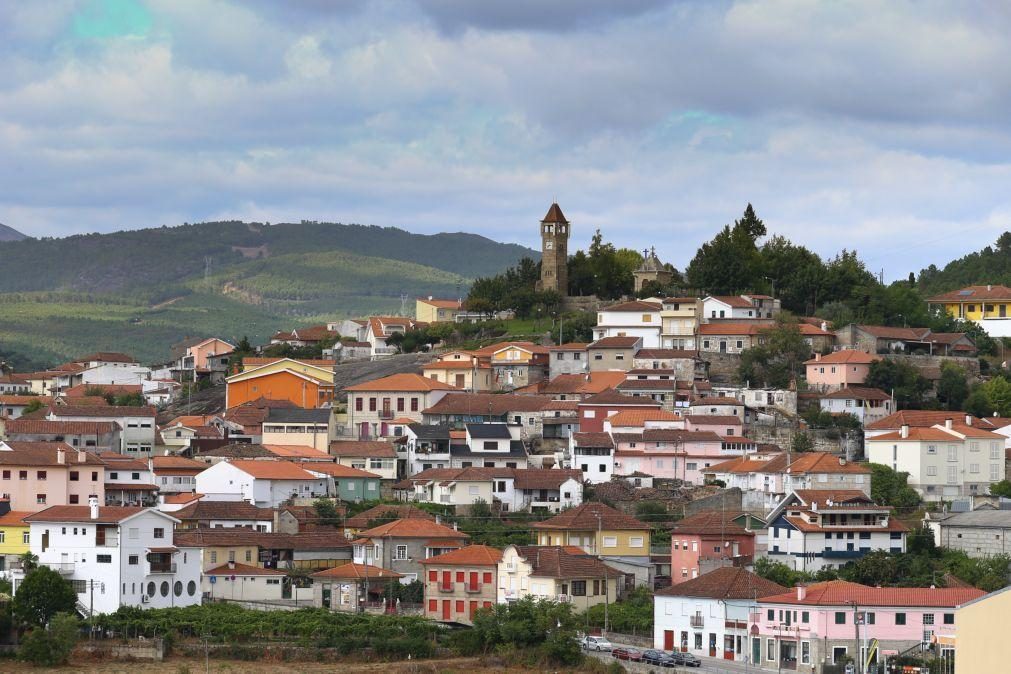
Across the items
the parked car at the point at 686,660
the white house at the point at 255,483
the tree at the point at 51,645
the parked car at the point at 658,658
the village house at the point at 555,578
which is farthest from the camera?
the white house at the point at 255,483

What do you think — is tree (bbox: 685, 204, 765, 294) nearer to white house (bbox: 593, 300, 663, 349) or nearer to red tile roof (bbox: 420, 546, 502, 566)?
white house (bbox: 593, 300, 663, 349)

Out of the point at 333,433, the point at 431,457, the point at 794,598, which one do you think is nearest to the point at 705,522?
→ the point at 794,598

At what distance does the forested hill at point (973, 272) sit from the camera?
118 meters

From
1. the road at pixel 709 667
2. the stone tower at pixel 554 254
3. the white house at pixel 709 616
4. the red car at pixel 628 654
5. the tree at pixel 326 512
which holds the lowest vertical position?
the road at pixel 709 667

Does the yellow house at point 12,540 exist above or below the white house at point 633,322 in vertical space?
below

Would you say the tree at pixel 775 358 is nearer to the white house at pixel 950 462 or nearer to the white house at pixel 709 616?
the white house at pixel 950 462

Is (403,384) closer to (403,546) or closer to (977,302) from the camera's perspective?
(403,546)

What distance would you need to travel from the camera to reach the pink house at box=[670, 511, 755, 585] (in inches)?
2527

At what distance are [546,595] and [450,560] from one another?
4.00 meters

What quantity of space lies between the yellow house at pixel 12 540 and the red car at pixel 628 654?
72.6ft

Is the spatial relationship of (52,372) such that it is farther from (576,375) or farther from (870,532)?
(870,532)

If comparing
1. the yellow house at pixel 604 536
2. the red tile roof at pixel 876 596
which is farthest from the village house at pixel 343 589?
the red tile roof at pixel 876 596

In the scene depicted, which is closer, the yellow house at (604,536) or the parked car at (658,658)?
the parked car at (658,658)

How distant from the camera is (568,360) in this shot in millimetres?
92688
